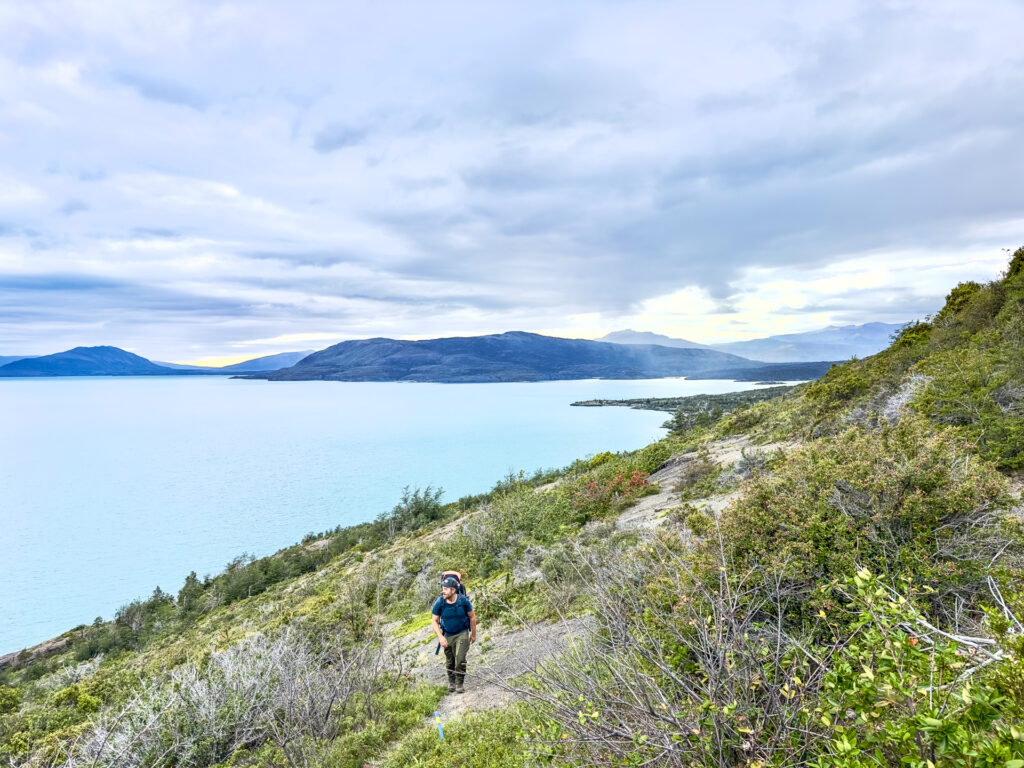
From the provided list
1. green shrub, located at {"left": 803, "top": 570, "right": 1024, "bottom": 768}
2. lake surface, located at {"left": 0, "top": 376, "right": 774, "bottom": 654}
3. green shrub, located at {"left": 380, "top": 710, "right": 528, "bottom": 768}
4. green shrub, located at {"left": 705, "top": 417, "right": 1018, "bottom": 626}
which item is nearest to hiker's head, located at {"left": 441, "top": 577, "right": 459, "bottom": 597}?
green shrub, located at {"left": 380, "top": 710, "right": 528, "bottom": 768}

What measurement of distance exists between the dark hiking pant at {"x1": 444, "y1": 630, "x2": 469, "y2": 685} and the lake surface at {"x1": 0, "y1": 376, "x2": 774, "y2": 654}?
109ft

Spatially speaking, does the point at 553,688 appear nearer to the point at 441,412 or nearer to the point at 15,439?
the point at 441,412

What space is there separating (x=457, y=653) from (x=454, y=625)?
A: 453 mm

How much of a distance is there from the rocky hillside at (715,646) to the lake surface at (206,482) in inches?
1102

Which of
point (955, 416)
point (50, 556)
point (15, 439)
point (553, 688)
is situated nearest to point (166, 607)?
point (50, 556)

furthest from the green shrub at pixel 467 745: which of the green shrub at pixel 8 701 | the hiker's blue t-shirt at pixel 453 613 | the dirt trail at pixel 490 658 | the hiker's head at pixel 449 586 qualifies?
the green shrub at pixel 8 701

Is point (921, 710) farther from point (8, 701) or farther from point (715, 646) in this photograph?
point (8, 701)

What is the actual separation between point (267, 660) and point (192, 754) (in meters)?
1.55

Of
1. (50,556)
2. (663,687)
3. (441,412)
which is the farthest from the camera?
(441,412)

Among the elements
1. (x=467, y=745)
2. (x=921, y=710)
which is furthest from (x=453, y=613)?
(x=921, y=710)

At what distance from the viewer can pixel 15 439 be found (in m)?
108

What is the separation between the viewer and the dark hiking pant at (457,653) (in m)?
7.38

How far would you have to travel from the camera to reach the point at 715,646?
3531 mm

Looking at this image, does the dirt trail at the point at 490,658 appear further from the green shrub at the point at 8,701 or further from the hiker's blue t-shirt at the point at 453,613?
the green shrub at the point at 8,701
